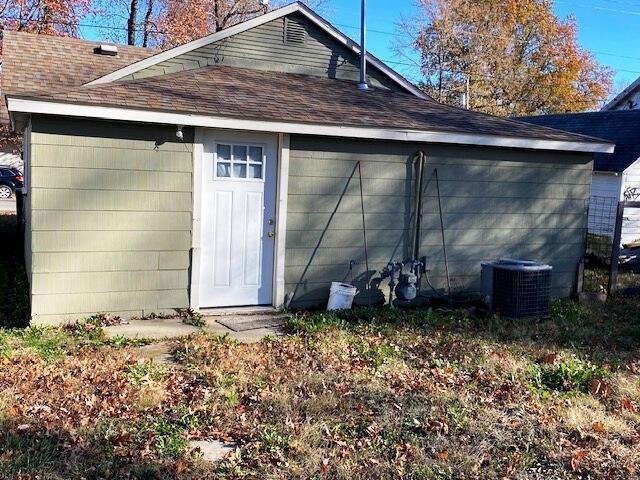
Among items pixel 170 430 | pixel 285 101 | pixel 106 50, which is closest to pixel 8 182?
pixel 106 50

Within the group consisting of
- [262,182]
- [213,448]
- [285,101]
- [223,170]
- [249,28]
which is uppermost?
[249,28]

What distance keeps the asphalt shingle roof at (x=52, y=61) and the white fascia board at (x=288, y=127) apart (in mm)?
1812

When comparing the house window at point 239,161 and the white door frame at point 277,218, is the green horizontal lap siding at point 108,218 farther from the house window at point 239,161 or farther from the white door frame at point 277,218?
the house window at point 239,161

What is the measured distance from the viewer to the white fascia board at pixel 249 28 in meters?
8.82

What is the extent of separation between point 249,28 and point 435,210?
13.6 ft

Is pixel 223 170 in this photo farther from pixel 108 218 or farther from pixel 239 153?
pixel 108 218

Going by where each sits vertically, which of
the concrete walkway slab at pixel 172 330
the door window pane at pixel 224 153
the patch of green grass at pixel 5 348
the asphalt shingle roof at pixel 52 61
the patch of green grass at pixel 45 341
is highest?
the asphalt shingle roof at pixel 52 61

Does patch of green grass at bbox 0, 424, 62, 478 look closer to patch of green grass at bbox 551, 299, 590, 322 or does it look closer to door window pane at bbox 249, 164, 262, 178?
door window pane at bbox 249, 164, 262, 178

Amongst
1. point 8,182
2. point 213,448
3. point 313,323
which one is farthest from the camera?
point 8,182

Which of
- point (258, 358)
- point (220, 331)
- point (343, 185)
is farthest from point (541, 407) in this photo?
point (343, 185)

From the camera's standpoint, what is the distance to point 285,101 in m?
8.25

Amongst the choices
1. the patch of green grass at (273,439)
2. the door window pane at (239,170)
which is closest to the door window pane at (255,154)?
the door window pane at (239,170)

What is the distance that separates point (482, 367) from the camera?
19.0 feet

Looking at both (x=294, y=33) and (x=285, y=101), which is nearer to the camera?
(x=285, y=101)
